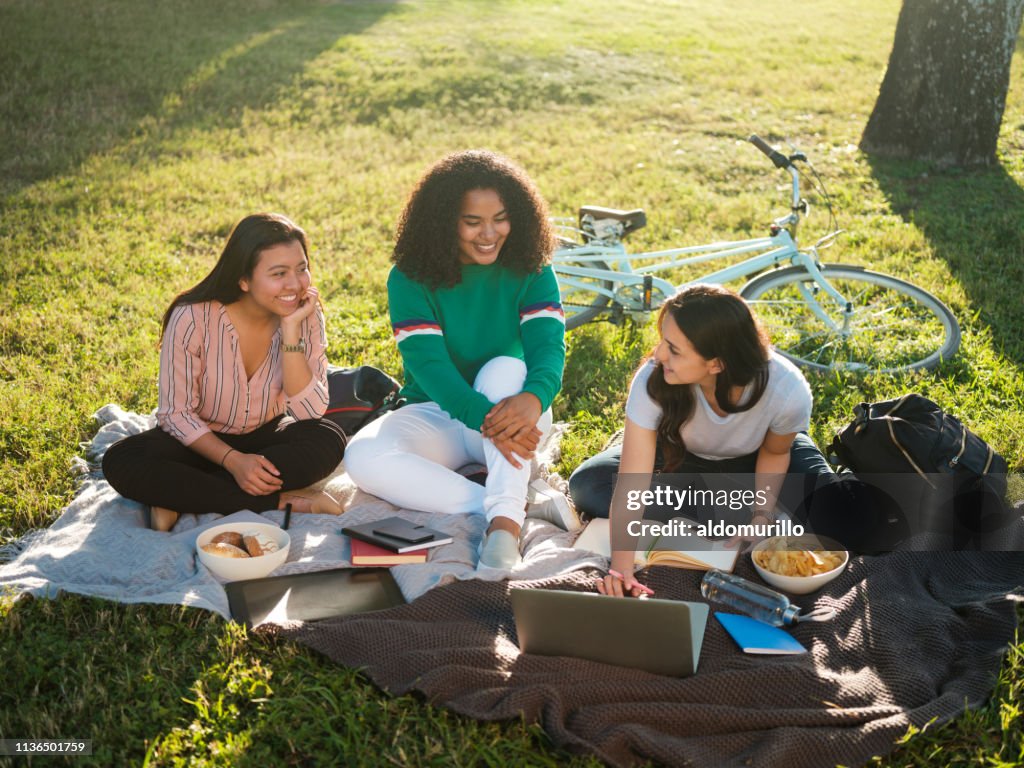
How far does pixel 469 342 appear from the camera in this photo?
4238 mm

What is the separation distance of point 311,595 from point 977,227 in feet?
20.9

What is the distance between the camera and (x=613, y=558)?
3.29m

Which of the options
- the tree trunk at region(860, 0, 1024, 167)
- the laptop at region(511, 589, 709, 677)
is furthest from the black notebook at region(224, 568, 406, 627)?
the tree trunk at region(860, 0, 1024, 167)

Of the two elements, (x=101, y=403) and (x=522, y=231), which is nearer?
(x=522, y=231)

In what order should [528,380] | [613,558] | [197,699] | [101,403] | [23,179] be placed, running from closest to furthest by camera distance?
[197,699]
[613,558]
[528,380]
[101,403]
[23,179]

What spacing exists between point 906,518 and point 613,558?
4.04 feet

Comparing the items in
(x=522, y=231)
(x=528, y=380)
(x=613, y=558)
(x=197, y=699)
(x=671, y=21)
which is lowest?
(x=197, y=699)

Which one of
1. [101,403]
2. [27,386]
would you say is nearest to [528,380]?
[101,403]

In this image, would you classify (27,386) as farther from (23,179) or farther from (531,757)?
(23,179)

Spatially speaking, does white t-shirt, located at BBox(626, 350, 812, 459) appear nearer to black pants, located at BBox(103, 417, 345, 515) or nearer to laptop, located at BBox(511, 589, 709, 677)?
laptop, located at BBox(511, 589, 709, 677)

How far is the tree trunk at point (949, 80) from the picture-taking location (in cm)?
841

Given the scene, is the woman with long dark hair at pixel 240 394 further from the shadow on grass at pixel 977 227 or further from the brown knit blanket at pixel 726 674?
the shadow on grass at pixel 977 227

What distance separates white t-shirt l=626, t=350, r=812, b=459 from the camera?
11.6 ft

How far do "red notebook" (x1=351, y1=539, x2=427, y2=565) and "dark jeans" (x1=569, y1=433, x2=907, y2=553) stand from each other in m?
0.73
